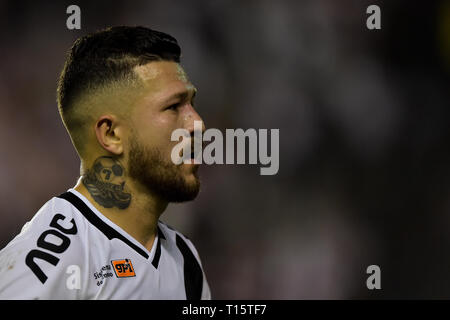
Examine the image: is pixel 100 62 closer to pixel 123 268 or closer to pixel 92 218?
pixel 92 218

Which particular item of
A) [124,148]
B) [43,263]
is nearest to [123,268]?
[43,263]

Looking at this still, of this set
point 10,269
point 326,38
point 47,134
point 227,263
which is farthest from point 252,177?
point 10,269

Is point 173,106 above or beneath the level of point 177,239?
above

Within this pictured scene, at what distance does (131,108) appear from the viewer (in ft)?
6.11

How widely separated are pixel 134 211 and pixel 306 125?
3.37 meters

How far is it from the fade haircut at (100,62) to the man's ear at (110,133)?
0.07 metres

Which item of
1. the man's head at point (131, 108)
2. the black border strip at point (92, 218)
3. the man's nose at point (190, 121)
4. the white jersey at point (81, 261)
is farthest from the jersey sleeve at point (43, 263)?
the man's nose at point (190, 121)

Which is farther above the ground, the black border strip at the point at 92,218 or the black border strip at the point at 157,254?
the black border strip at the point at 92,218

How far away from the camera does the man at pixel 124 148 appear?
183 cm

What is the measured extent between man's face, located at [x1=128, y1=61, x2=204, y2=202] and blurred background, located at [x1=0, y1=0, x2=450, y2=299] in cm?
264

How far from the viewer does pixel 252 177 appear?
499 centimetres

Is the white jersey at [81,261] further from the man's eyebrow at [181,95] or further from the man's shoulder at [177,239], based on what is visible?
the man's eyebrow at [181,95]
